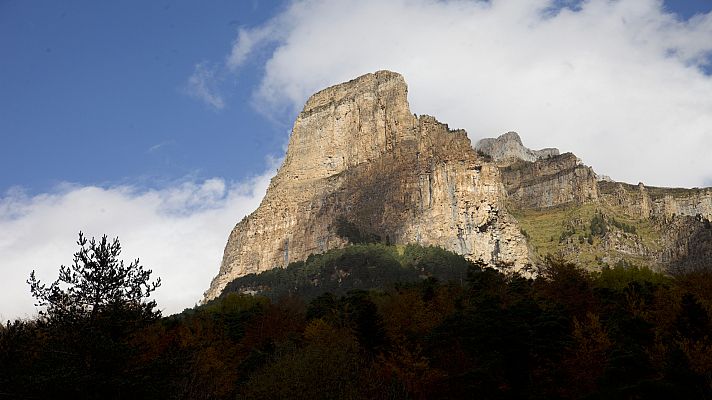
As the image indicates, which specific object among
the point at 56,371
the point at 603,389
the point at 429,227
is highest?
the point at 429,227

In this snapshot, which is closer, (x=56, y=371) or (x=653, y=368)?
(x=56, y=371)

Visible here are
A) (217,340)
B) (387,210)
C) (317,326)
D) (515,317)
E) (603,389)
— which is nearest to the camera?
(603,389)

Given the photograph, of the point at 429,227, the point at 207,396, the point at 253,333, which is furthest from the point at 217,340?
the point at 429,227

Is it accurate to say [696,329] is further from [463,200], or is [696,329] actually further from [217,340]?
[463,200]

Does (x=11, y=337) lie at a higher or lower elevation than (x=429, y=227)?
lower

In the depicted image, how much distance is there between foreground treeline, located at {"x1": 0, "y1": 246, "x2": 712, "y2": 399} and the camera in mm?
31203

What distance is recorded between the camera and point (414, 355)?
49.8m

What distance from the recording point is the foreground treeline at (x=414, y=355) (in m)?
31.2

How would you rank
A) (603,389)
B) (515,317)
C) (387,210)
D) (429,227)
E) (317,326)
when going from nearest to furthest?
(603,389)
(515,317)
(317,326)
(429,227)
(387,210)

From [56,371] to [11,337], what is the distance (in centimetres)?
828

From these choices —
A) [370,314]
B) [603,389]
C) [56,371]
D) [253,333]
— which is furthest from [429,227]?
[56,371]

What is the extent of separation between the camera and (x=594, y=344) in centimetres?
4828

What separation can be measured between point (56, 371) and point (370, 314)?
1137 inches

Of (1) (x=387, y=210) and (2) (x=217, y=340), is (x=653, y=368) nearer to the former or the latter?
(2) (x=217, y=340)
